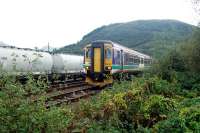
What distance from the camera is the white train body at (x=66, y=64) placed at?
28638mm

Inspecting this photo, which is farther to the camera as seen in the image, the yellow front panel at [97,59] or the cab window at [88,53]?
the cab window at [88,53]

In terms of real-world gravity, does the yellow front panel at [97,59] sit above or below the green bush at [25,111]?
above

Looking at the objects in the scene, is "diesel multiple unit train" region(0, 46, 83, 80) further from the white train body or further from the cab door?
the cab door

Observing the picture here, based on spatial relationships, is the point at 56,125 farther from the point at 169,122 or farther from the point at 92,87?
the point at 92,87

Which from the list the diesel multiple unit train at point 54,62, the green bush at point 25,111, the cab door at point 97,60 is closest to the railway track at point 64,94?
the cab door at point 97,60

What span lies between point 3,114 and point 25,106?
401mm

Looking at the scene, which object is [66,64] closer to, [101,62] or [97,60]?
[97,60]

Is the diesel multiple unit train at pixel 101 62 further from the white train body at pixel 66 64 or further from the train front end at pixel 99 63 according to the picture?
the white train body at pixel 66 64

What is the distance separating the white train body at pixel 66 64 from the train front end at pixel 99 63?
544 cm

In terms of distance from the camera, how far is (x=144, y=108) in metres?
9.17

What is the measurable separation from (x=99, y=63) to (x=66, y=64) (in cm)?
778

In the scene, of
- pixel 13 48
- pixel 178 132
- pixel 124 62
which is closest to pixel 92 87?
pixel 124 62

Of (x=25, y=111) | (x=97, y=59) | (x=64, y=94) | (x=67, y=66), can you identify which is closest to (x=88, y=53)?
(x=97, y=59)

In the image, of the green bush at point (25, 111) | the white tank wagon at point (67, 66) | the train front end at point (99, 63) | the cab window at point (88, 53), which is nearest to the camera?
the green bush at point (25, 111)
